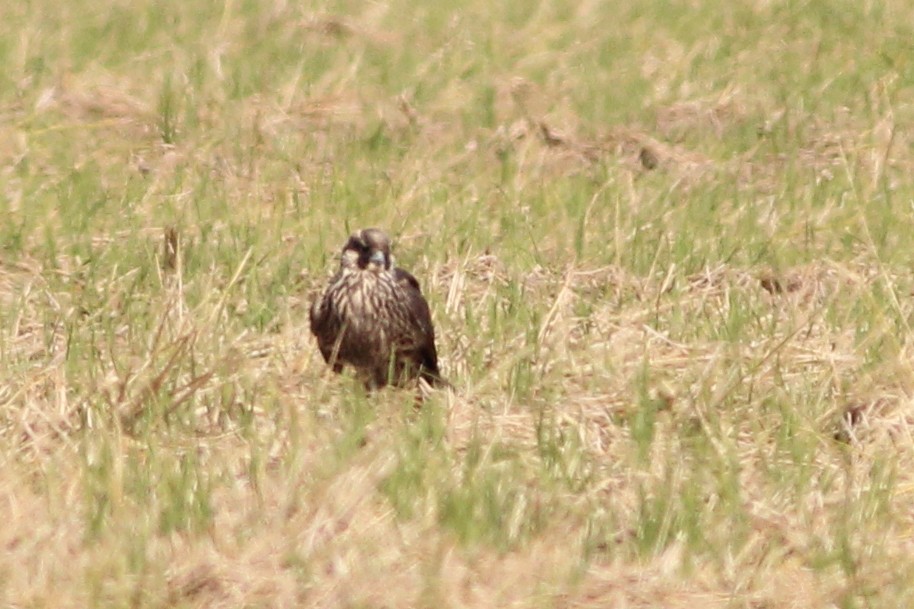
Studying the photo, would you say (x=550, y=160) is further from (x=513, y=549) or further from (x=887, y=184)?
Result: (x=513, y=549)

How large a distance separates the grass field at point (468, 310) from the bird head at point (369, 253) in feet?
1.00

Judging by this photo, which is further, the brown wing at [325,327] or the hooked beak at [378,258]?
the hooked beak at [378,258]

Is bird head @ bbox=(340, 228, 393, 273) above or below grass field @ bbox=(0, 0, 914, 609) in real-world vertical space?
above

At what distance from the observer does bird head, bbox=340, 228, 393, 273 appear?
6680 mm

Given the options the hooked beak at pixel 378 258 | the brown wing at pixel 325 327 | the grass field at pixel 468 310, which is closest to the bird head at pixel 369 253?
the hooked beak at pixel 378 258

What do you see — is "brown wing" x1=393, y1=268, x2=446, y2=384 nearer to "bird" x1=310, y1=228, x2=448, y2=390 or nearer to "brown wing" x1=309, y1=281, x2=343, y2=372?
"bird" x1=310, y1=228, x2=448, y2=390

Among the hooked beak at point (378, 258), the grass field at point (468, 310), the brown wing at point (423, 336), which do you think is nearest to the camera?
the grass field at point (468, 310)

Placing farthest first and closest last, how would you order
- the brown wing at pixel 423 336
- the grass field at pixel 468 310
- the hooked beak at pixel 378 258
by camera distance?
the hooked beak at pixel 378 258
the brown wing at pixel 423 336
the grass field at pixel 468 310

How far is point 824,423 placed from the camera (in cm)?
595

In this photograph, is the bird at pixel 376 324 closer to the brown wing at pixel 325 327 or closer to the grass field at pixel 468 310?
the brown wing at pixel 325 327

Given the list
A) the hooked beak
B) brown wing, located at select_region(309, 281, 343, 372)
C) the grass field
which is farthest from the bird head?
the grass field

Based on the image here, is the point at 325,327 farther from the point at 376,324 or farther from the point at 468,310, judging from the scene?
the point at 468,310

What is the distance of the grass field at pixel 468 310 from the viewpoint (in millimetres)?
4910

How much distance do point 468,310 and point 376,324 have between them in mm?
504
